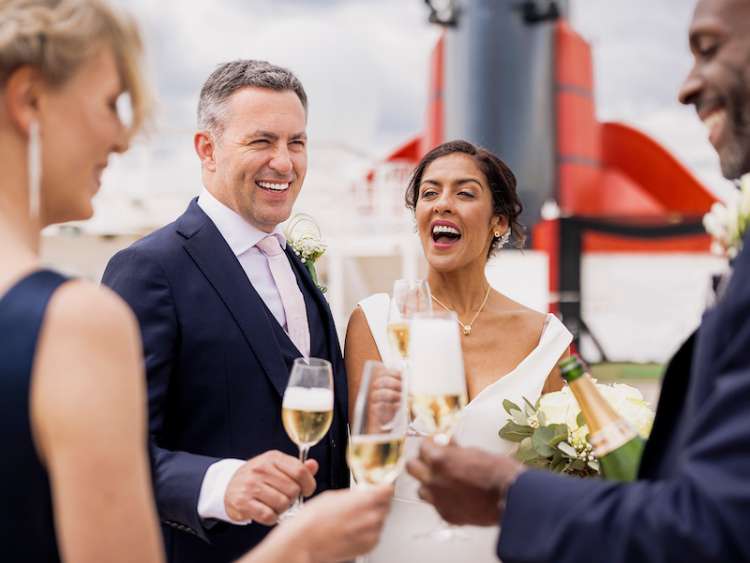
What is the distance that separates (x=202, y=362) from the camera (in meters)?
2.31

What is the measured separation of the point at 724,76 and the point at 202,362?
61.0 inches

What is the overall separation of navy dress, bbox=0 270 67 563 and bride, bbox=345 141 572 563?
5.67 feet

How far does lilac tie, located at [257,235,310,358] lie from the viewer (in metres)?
2.59

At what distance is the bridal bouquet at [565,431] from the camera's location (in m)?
2.02

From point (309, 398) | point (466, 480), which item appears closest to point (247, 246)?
point (309, 398)

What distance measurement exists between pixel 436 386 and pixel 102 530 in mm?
716

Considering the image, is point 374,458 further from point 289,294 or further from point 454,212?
point 454,212

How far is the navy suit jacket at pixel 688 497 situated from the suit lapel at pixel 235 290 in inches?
45.2

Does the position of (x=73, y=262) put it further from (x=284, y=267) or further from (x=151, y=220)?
(x=284, y=267)

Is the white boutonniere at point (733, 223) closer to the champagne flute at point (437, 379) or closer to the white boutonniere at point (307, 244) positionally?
the champagne flute at point (437, 379)

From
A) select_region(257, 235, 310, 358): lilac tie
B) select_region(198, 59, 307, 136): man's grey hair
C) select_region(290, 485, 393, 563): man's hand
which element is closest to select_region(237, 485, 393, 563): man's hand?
select_region(290, 485, 393, 563): man's hand

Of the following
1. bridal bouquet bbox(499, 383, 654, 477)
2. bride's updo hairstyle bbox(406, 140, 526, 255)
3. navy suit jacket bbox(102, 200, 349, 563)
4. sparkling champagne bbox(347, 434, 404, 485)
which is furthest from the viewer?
bride's updo hairstyle bbox(406, 140, 526, 255)

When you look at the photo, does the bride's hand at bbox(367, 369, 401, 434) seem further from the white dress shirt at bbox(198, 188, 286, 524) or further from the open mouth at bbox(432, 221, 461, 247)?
the open mouth at bbox(432, 221, 461, 247)

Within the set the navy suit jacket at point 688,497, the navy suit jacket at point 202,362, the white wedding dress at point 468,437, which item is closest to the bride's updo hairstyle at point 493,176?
the white wedding dress at point 468,437
